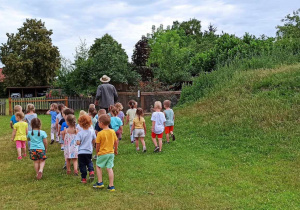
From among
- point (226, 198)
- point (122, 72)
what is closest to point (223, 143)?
point (226, 198)

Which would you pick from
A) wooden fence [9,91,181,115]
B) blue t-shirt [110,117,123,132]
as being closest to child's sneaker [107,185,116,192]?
blue t-shirt [110,117,123,132]

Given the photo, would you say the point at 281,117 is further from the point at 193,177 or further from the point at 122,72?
the point at 122,72

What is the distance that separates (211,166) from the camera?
7.55 metres

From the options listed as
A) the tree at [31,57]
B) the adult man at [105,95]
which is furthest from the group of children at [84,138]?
the tree at [31,57]

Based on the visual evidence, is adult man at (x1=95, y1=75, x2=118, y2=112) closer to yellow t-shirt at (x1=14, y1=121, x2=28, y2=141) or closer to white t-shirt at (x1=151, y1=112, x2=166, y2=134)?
white t-shirt at (x1=151, y1=112, x2=166, y2=134)

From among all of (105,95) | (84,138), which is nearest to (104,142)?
(84,138)

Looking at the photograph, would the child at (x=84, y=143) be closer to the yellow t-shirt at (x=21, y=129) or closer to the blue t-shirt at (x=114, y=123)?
the blue t-shirt at (x=114, y=123)

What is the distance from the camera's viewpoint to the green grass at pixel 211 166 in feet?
17.7

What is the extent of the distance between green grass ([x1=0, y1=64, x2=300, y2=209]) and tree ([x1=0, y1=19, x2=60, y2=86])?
39.5 meters

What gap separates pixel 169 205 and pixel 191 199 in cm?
50

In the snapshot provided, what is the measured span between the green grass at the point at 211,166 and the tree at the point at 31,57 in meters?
39.5

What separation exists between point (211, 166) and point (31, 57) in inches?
1933

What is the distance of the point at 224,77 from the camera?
15.7 m

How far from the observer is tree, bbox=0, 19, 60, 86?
162ft
